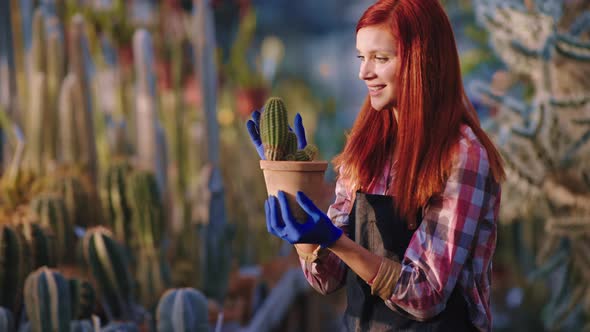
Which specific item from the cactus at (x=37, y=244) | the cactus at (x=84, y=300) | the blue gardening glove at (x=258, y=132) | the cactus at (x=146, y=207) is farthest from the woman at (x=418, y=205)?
the cactus at (x=146, y=207)

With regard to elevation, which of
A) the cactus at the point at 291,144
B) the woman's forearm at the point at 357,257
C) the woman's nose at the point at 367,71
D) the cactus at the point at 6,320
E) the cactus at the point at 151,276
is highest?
the woman's nose at the point at 367,71

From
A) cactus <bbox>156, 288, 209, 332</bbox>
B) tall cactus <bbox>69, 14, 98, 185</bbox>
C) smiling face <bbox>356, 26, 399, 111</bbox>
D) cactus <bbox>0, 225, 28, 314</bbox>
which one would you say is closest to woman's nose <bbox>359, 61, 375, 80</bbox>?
smiling face <bbox>356, 26, 399, 111</bbox>

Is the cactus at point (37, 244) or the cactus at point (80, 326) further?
the cactus at point (37, 244)

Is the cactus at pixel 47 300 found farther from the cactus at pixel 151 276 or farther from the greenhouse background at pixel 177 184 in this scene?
the cactus at pixel 151 276

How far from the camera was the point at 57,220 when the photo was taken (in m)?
1.67

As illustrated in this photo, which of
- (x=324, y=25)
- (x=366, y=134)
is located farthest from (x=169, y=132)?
(x=324, y=25)

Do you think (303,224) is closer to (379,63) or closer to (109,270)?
(379,63)

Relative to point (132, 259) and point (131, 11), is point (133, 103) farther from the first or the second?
point (132, 259)

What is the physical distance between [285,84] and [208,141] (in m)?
2.84

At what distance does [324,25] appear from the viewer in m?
5.80

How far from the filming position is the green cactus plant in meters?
0.83

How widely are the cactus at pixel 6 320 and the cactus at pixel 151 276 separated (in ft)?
1.59

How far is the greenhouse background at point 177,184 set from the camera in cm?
151

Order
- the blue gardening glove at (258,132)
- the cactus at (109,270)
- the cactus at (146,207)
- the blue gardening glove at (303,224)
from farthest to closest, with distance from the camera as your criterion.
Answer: the cactus at (146,207) → the cactus at (109,270) → the blue gardening glove at (258,132) → the blue gardening glove at (303,224)
